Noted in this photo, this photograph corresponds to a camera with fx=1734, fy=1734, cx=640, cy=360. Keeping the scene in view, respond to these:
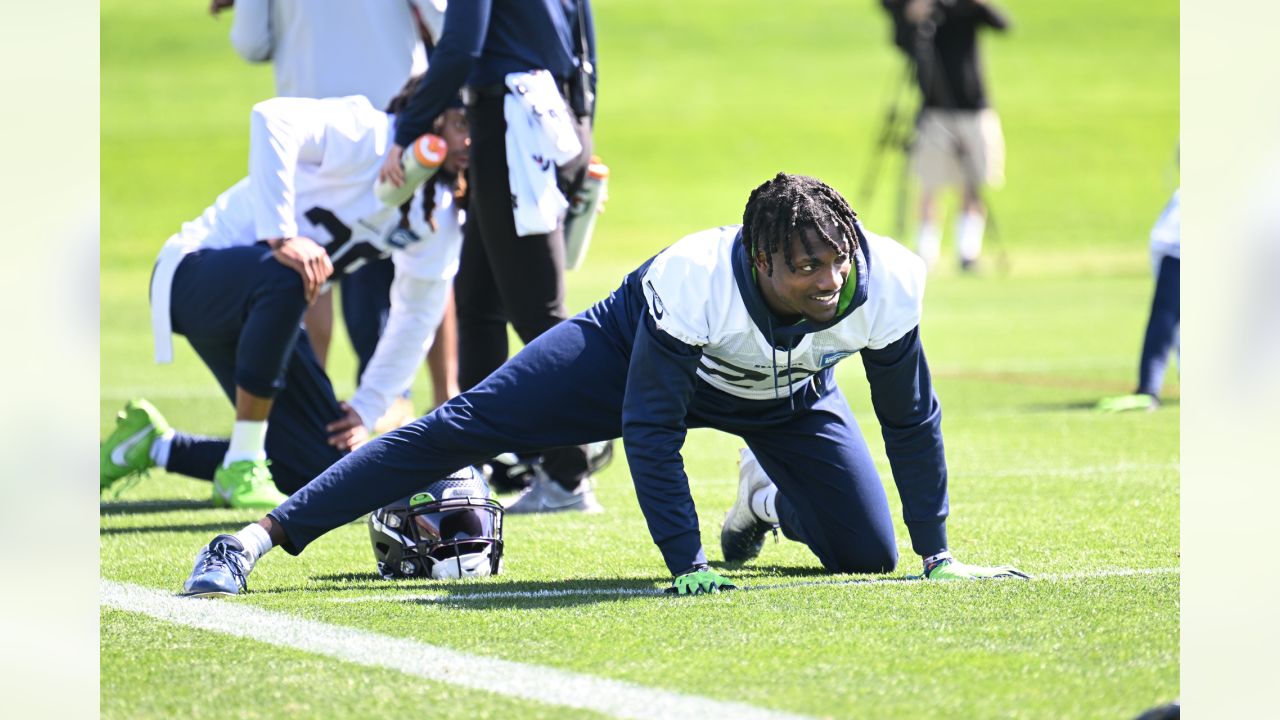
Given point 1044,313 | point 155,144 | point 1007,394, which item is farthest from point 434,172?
point 155,144

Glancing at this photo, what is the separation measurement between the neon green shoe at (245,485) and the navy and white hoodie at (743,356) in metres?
2.09

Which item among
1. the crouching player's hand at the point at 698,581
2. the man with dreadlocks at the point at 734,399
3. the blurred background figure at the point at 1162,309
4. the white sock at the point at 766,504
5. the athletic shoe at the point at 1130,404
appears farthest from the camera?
the athletic shoe at the point at 1130,404

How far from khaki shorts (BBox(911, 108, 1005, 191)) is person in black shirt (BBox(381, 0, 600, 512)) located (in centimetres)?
1280

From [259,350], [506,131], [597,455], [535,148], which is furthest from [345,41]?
[597,455]

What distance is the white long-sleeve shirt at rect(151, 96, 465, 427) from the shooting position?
5613 mm

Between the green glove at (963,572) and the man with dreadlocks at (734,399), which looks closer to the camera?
the man with dreadlocks at (734,399)

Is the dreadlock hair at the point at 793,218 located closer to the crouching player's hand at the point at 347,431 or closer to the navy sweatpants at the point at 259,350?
the navy sweatpants at the point at 259,350

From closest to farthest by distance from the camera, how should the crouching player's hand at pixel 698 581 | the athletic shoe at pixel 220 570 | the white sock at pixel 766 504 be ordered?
1. the crouching player's hand at pixel 698 581
2. the athletic shoe at pixel 220 570
3. the white sock at pixel 766 504

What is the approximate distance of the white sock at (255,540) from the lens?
4246 millimetres

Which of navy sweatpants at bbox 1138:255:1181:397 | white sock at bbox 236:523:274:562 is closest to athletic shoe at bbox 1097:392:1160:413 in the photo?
navy sweatpants at bbox 1138:255:1181:397

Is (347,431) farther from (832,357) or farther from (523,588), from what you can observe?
(832,357)

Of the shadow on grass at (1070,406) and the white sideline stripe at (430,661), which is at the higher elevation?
the white sideline stripe at (430,661)

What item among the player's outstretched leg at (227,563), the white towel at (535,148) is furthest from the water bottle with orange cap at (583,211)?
the player's outstretched leg at (227,563)
